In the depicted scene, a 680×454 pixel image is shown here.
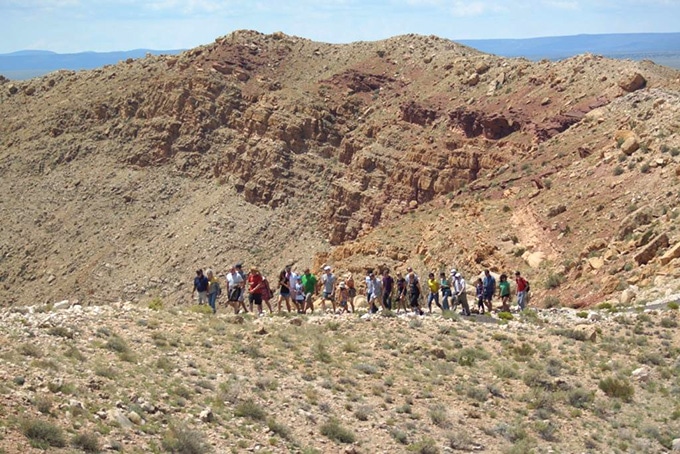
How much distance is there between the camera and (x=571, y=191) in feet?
115

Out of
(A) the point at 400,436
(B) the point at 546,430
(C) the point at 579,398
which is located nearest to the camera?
(A) the point at 400,436

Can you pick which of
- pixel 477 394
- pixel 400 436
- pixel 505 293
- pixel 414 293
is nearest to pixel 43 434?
pixel 400 436

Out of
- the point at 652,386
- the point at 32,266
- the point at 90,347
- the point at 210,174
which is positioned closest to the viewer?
the point at 90,347

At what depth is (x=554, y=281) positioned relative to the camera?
29.5 meters

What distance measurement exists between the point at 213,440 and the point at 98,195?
141 feet

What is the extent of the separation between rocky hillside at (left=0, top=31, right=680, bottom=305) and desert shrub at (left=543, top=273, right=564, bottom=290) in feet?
0.13

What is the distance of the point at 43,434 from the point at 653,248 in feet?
65.2

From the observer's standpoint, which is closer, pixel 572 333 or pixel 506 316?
pixel 572 333

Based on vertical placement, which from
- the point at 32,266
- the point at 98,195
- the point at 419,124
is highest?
the point at 419,124

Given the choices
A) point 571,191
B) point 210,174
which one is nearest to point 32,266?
point 210,174

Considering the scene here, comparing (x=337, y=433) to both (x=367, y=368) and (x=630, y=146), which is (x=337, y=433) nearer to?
(x=367, y=368)

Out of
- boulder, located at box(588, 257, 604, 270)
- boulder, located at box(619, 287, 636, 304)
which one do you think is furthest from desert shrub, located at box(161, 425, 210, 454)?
boulder, located at box(588, 257, 604, 270)

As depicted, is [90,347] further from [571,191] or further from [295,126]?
[295,126]

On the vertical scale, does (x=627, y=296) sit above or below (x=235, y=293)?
below
